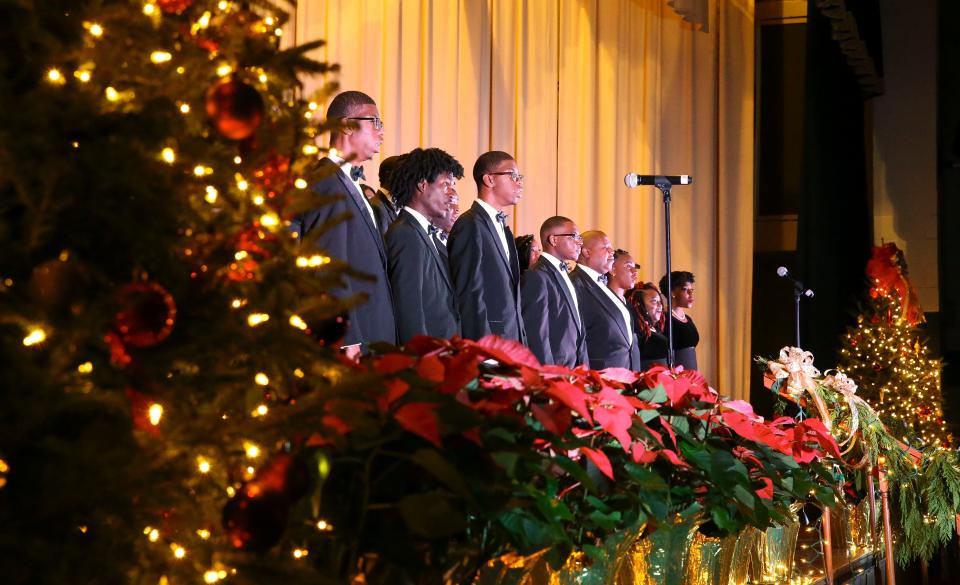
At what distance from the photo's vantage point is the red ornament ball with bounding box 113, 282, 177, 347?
966 mm

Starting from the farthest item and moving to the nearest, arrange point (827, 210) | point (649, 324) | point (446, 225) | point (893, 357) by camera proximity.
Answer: point (827, 210) → point (893, 357) → point (649, 324) → point (446, 225)

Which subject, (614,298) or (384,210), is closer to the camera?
(384,210)

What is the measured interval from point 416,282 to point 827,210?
760 centimetres

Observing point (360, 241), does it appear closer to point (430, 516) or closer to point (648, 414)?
point (648, 414)

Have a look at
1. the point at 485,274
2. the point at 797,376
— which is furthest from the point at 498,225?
the point at 797,376

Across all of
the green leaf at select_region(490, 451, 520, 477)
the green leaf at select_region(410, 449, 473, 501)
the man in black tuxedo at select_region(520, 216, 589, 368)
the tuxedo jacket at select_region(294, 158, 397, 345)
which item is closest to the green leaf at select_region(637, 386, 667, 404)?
the green leaf at select_region(490, 451, 520, 477)

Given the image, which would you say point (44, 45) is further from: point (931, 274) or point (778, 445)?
point (931, 274)

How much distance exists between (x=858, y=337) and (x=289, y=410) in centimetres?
879

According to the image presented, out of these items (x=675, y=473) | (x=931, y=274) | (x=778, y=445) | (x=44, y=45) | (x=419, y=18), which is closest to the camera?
(x=44, y=45)

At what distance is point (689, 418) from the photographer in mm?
1885

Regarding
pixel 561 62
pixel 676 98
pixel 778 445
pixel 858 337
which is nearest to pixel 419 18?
pixel 561 62

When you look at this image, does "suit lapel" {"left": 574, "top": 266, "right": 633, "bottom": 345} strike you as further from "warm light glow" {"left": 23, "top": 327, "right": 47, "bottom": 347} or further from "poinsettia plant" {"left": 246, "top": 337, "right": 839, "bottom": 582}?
"warm light glow" {"left": 23, "top": 327, "right": 47, "bottom": 347}

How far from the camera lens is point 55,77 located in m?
0.99

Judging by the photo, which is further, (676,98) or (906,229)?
(906,229)
